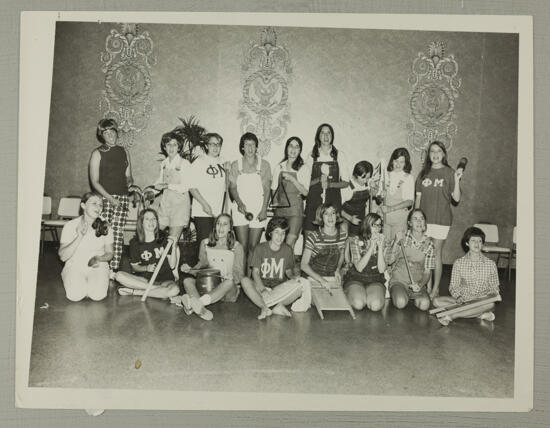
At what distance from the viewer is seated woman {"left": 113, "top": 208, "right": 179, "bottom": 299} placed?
282 centimetres

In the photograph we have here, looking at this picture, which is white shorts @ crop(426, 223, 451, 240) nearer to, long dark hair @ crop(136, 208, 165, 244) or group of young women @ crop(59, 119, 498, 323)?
group of young women @ crop(59, 119, 498, 323)

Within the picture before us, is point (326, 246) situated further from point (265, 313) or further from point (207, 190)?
point (207, 190)

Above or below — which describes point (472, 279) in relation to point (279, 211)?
below

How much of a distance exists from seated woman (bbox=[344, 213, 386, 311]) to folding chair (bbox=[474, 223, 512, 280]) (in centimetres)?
53

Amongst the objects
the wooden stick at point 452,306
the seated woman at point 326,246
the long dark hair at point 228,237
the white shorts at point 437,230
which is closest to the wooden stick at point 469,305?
the wooden stick at point 452,306

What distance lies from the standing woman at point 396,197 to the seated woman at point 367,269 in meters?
0.05

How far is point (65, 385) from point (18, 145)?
1108 mm

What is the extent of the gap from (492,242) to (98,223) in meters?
1.98

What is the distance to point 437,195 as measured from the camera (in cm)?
293

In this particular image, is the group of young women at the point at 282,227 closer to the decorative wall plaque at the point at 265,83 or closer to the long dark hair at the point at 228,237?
the long dark hair at the point at 228,237

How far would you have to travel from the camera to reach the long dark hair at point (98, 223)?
8.95 feet

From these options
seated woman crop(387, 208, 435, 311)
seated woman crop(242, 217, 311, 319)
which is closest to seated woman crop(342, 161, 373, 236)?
seated woman crop(387, 208, 435, 311)

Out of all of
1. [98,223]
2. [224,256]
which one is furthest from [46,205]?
[224,256]

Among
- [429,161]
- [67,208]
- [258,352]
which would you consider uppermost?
[429,161]
